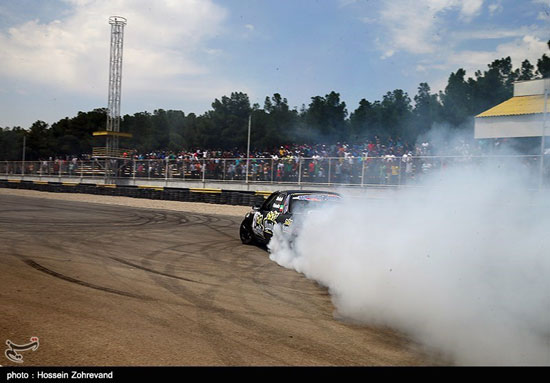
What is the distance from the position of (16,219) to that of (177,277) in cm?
983

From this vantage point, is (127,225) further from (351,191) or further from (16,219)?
(351,191)

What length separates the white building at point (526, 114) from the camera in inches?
259

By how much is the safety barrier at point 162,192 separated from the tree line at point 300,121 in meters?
7.26

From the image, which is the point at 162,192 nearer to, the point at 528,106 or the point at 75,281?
the point at 75,281

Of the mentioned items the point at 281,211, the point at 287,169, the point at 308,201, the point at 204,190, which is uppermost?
the point at 287,169

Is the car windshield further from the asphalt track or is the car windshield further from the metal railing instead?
the metal railing

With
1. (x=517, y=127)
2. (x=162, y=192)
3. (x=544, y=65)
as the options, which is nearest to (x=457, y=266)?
(x=544, y=65)

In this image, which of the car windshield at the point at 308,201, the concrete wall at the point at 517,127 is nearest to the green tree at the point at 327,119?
the concrete wall at the point at 517,127

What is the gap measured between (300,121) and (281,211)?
100 ft

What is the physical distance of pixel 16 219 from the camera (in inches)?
549

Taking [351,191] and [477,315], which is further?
[351,191]

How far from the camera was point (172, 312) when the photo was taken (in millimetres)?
4809

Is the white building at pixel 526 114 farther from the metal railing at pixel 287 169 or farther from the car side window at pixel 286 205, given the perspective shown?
the car side window at pixel 286 205
